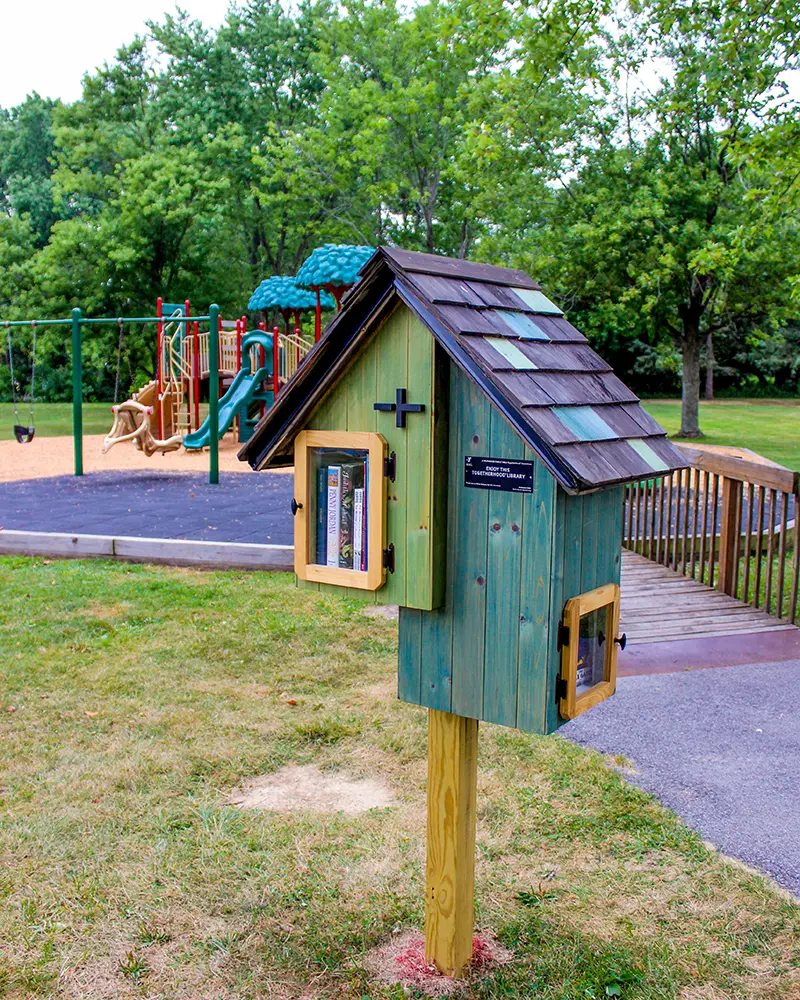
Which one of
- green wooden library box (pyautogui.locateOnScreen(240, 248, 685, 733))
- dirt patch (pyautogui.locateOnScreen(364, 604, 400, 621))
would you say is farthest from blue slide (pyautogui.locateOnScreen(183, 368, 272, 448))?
green wooden library box (pyautogui.locateOnScreen(240, 248, 685, 733))

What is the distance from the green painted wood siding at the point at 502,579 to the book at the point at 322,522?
35 cm

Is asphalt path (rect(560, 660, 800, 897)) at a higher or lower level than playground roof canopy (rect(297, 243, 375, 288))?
lower

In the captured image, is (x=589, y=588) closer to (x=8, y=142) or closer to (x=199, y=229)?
(x=199, y=229)

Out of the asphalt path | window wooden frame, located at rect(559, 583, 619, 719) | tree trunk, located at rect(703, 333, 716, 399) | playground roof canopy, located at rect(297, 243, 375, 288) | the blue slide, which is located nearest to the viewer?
window wooden frame, located at rect(559, 583, 619, 719)

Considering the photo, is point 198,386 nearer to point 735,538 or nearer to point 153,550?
point 153,550

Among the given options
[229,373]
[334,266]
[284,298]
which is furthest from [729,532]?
[284,298]

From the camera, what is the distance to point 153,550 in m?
8.48

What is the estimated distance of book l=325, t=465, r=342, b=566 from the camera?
111 inches

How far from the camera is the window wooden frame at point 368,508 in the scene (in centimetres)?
267

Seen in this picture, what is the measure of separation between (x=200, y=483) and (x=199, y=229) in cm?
1687

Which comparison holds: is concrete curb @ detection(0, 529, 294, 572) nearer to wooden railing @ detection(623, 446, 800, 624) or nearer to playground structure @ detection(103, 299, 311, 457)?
wooden railing @ detection(623, 446, 800, 624)

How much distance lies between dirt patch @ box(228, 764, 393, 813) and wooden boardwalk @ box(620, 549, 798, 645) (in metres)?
2.70

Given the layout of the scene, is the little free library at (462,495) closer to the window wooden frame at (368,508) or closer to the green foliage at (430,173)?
the window wooden frame at (368,508)

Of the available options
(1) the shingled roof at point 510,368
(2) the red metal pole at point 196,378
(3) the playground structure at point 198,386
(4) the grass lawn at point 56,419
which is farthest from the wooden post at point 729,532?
(4) the grass lawn at point 56,419
